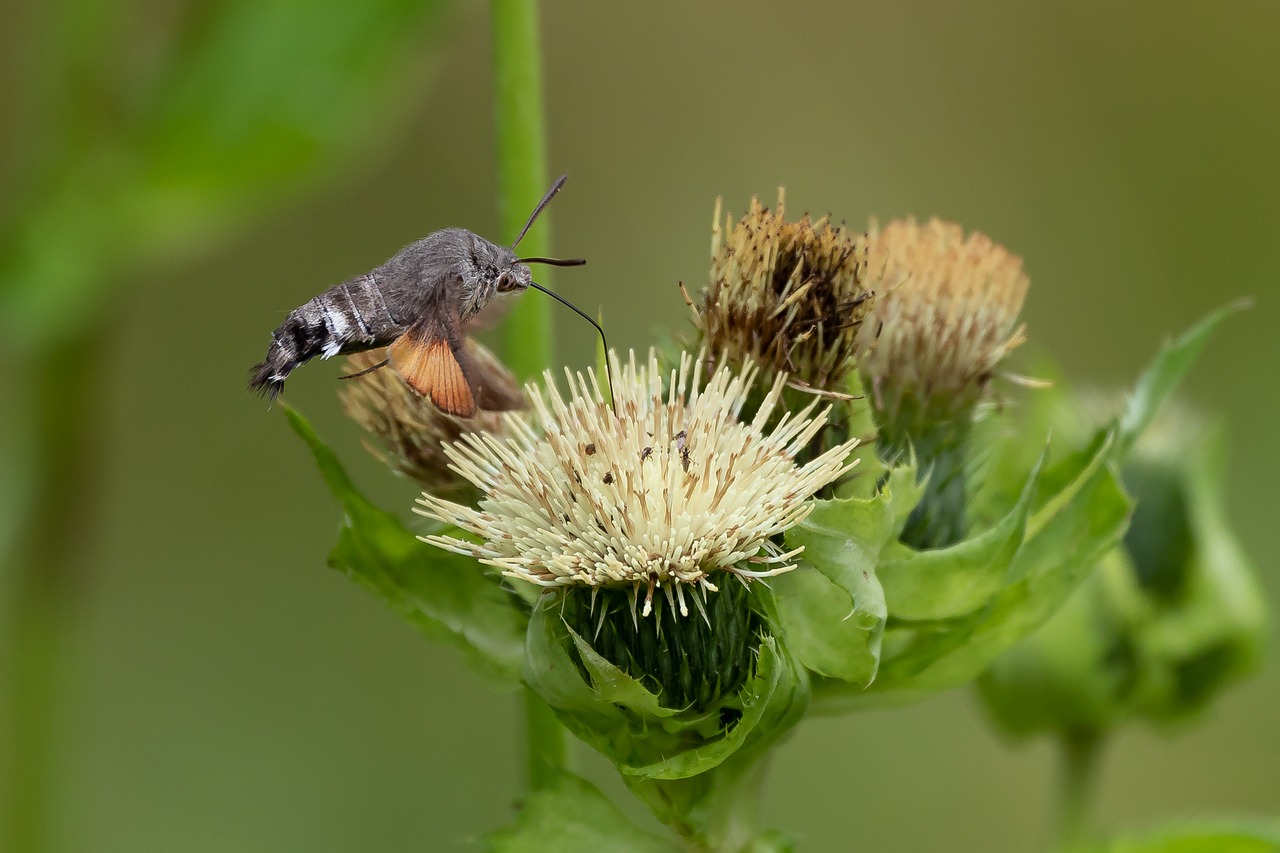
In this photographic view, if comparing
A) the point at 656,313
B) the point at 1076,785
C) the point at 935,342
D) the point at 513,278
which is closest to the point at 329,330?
the point at 513,278

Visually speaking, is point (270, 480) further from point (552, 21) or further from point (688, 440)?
point (688, 440)

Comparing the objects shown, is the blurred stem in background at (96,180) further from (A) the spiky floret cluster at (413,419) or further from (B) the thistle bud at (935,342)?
(B) the thistle bud at (935,342)

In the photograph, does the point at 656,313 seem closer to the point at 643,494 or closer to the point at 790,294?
the point at 790,294

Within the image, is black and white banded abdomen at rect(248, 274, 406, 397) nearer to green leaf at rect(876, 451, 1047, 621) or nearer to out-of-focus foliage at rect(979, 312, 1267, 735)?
green leaf at rect(876, 451, 1047, 621)

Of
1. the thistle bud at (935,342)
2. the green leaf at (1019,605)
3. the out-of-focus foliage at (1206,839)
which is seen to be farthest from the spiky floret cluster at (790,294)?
the out-of-focus foliage at (1206,839)

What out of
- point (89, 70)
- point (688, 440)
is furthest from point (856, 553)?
point (89, 70)

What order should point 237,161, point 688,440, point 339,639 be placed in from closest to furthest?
point 688,440, point 237,161, point 339,639
